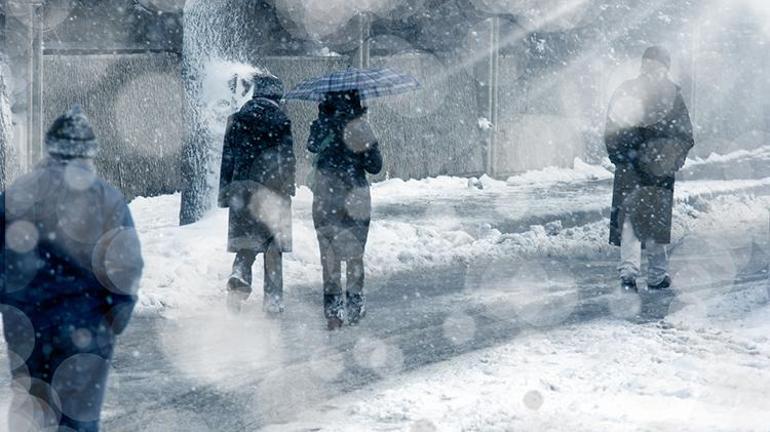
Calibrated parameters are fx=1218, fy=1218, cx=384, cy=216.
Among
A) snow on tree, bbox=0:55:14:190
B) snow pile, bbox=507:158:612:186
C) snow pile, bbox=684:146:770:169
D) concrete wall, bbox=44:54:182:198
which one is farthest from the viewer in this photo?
snow pile, bbox=684:146:770:169

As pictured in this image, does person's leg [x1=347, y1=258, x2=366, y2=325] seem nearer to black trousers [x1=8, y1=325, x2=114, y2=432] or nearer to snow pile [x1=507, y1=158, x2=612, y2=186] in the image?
black trousers [x1=8, y1=325, x2=114, y2=432]

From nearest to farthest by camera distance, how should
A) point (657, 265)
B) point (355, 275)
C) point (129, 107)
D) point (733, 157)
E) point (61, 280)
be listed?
point (61, 280) < point (355, 275) < point (657, 265) < point (129, 107) < point (733, 157)

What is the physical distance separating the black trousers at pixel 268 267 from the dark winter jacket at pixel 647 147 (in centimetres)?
317

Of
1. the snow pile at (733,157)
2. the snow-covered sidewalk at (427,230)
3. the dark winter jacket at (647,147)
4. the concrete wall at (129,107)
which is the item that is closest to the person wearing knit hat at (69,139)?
the snow-covered sidewalk at (427,230)

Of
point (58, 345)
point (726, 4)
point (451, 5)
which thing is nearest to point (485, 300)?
point (58, 345)

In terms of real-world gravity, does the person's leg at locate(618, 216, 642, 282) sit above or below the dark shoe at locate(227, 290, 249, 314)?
above

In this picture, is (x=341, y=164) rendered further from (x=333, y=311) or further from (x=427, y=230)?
(x=427, y=230)

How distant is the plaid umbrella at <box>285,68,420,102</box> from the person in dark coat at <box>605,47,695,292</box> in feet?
7.90

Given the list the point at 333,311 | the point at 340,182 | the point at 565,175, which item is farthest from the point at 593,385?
the point at 565,175

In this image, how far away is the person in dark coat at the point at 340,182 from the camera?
8.59 m

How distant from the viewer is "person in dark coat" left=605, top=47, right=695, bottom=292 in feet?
33.8

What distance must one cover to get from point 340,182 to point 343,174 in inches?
2.4

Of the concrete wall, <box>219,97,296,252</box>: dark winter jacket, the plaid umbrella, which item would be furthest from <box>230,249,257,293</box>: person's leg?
the concrete wall

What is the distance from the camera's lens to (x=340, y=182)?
8617 mm
